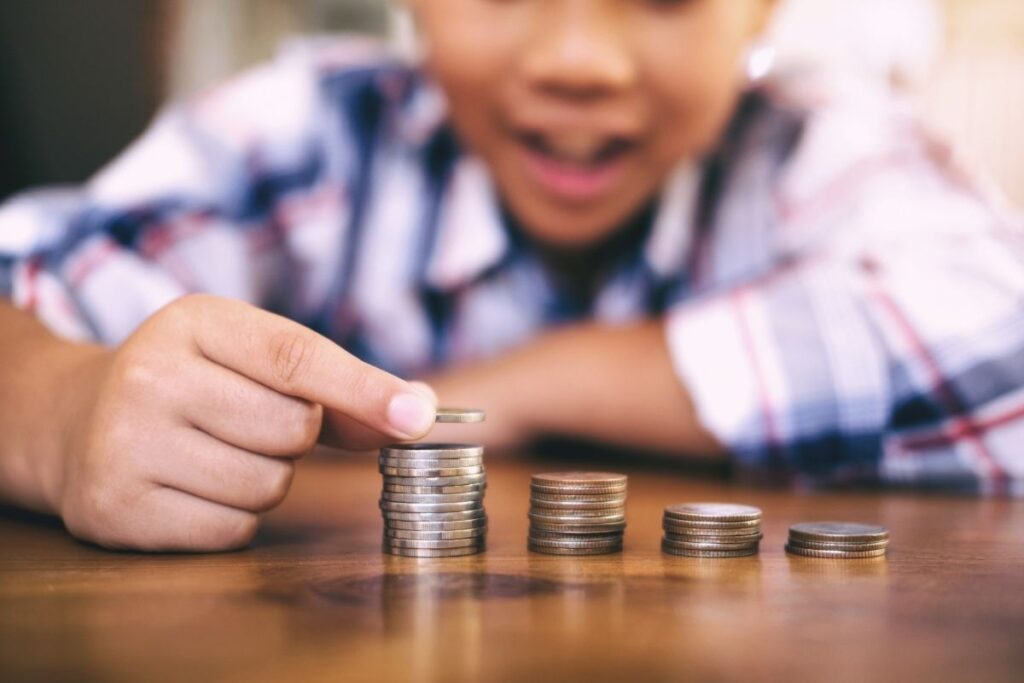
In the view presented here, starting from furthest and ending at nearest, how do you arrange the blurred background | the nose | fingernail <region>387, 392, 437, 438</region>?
the blurred background, the nose, fingernail <region>387, 392, 437, 438</region>

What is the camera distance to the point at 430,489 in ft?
2.35

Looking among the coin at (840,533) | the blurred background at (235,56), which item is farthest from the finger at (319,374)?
the blurred background at (235,56)

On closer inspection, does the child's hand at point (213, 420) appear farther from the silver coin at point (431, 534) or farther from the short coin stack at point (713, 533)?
the short coin stack at point (713, 533)

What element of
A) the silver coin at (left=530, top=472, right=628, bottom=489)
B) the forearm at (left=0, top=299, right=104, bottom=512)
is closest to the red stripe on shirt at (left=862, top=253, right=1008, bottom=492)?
the silver coin at (left=530, top=472, right=628, bottom=489)

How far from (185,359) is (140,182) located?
2.95 feet

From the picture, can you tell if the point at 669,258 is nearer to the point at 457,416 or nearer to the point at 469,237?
the point at 469,237

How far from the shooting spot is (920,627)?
0.54 m

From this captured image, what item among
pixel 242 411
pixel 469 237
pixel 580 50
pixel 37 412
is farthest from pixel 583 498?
→ pixel 469 237

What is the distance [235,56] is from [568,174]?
7.50 feet

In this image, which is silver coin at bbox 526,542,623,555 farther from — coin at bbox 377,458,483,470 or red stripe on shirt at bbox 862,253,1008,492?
red stripe on shirt at bbox 862,253,1008,492

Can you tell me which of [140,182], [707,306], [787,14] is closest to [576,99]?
[707,306]

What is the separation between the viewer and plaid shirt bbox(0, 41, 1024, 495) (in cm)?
112

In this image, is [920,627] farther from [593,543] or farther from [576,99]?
[576,99]

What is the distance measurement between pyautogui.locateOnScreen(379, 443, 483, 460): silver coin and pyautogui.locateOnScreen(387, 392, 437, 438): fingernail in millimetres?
28
